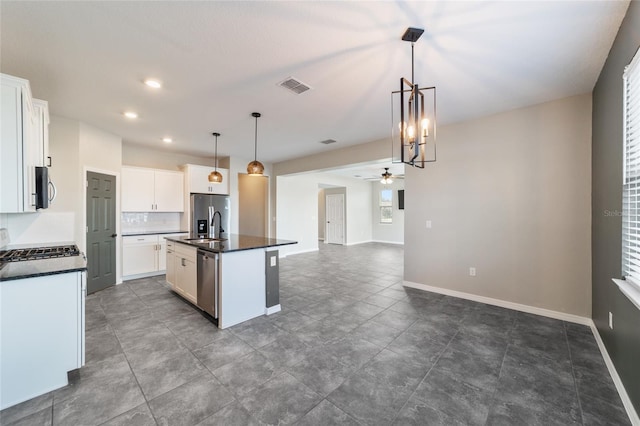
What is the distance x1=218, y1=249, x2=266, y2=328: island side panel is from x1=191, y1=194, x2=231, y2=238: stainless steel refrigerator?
2.62m

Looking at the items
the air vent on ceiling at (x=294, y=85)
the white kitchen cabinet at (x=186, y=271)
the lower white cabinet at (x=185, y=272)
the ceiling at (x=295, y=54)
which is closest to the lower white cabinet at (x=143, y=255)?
the lower white cabinet at (x=185, y=272)

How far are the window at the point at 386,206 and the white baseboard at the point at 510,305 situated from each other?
6.48m

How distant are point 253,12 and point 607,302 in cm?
388

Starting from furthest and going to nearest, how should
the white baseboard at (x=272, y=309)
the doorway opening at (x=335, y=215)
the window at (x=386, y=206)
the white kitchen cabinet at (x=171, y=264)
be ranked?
the window at (x=386, y=206) < the doorway opening at (x=335, y=215) < the white kitchen cabinet at (x=171, y=264) < the white baseboard at (x=272, y=309)

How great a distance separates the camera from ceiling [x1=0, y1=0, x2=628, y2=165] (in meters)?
1.82

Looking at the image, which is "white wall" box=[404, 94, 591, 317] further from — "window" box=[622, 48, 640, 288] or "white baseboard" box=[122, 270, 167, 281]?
"white baseboard" box=[122, 270, 167, 281]

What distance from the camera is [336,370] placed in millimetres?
2197

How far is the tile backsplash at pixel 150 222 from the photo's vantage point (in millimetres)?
5400

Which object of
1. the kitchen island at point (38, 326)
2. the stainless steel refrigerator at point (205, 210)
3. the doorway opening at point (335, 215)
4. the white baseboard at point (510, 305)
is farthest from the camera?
the doorway opening at point (335, 215)

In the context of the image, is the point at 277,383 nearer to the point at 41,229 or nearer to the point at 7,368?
the point at 7,368

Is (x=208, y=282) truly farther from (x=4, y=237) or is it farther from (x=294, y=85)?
(x=294, y=85)

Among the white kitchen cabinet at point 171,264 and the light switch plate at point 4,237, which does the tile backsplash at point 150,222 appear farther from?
the light switch plate at point 4,237

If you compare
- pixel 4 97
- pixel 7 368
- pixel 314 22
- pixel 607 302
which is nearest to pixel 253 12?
pixel 314 22

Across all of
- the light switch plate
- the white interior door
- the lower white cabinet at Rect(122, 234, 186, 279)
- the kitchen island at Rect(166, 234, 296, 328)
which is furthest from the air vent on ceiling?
the white interior door
